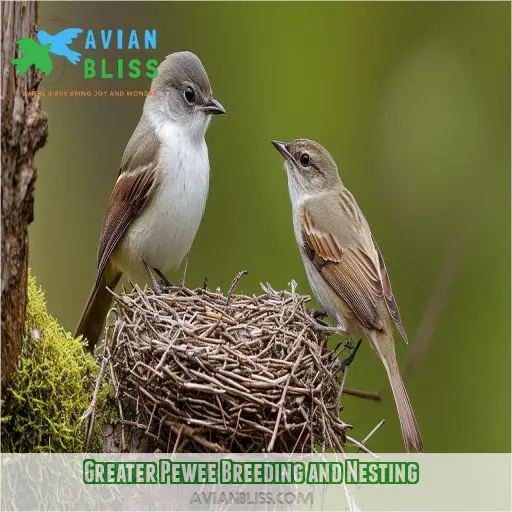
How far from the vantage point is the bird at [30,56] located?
451cm

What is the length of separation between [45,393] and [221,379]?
1019 millimetres

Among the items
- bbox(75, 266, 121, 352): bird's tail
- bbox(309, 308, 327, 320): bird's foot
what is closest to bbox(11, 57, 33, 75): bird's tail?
bbox(75, 266, 121, 352): bird's tail

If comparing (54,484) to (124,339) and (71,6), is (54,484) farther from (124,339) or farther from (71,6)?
(71,6)

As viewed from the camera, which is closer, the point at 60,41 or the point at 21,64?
the point at 21,64

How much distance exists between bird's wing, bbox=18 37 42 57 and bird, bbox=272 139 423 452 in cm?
252

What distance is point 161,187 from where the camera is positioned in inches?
245

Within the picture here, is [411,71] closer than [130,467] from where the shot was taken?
No

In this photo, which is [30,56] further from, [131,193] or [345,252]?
[345,252]

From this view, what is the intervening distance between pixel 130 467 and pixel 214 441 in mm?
514

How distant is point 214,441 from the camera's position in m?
4.75

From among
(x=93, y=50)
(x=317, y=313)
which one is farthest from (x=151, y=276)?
(x=93, y=50)

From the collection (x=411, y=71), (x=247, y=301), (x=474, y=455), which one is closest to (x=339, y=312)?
(x=247, y=301)

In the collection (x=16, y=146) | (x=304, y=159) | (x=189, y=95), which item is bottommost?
(x=304, y=159)

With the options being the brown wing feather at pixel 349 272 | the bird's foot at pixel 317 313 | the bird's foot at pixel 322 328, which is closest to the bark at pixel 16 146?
the bird's foot at pixel 322 328
